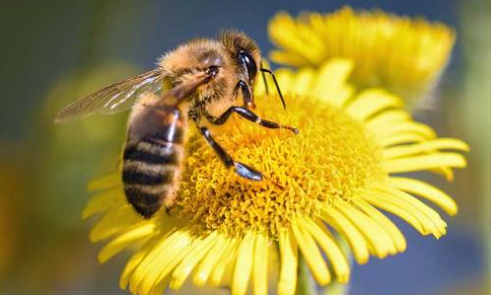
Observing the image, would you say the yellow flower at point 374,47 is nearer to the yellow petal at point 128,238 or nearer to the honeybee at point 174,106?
the honeybee at point 174,106

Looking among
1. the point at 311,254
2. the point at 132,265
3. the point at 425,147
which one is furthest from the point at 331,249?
the point at 425,147

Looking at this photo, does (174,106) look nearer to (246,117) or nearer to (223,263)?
(246,117)

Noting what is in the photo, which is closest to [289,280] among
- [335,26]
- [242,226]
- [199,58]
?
[242,226]

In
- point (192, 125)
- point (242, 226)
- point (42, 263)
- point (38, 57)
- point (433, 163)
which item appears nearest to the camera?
point (242, 226)

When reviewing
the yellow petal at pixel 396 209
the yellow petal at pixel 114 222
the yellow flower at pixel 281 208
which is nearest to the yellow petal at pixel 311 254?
the yellow flower at pixel 281 208

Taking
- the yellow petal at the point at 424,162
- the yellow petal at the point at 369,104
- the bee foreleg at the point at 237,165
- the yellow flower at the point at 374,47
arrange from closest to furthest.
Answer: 1. the bee foreleg at the point at 237,165
2. the yellow petal at the point at 424,162
3. the yellow petal at the point at 369,104
4. the yellow flower at the point at 374,47

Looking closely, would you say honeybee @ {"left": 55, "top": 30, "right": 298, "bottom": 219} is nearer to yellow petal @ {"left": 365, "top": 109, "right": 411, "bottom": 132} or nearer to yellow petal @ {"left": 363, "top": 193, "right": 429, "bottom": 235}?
yellow petal @ {"left": 363, "top": 193, "right": 429, "bottom": 235}

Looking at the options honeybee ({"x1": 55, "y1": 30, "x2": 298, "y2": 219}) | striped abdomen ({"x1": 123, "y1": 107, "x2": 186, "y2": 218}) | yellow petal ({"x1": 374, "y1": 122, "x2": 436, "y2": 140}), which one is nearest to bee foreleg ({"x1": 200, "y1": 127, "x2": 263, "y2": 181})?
honeybee ({"x1": 55, "y1": 30, "x2": 298, "y2": 219})

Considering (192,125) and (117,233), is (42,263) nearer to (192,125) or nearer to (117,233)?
(117,233)
